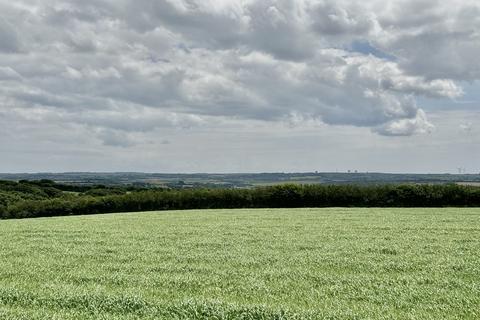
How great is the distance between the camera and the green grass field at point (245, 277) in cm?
1029

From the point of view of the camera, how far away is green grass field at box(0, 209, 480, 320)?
33.8ft

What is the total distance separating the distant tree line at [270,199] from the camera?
2206 inches

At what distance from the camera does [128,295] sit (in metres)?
11.5

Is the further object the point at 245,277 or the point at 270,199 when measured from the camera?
the point at 270,199

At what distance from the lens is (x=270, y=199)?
61406 mm

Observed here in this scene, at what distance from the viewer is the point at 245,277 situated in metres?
13.8

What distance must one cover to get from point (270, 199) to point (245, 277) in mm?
47806

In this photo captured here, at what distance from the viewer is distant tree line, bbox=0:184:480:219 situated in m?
56.0

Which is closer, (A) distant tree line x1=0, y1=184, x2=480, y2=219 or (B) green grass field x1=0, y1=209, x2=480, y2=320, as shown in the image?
(B) green grass field x1=0, y1=209, x2=480, y2=320

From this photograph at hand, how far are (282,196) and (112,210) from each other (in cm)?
2185

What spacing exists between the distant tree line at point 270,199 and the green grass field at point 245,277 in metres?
33.8

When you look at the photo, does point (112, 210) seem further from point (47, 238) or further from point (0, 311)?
point (0, 311)

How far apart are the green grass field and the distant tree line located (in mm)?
33844

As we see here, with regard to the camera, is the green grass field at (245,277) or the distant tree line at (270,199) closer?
the green grass field at (245,277)
